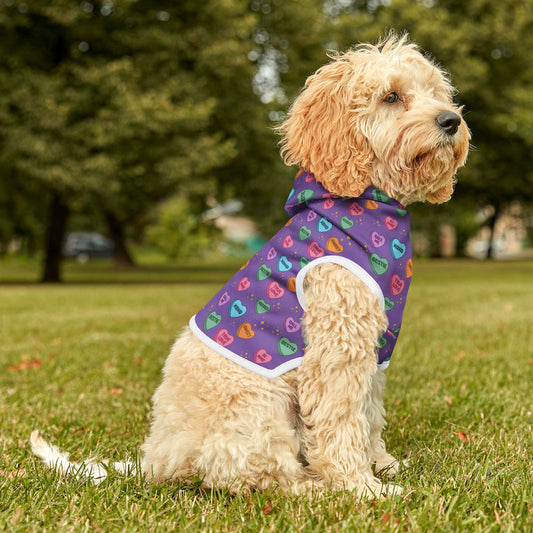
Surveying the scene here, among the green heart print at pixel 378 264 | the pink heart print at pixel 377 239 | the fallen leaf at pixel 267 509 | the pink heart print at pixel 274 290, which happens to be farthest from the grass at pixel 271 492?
the pink heart print at pixel 377 239

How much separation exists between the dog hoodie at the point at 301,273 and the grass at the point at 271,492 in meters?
0.69

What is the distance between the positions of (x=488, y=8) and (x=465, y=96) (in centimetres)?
358

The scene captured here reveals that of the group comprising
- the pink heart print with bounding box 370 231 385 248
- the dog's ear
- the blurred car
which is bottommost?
the blurred car

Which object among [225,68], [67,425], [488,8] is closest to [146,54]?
[225,68]

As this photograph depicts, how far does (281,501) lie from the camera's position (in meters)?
2.77

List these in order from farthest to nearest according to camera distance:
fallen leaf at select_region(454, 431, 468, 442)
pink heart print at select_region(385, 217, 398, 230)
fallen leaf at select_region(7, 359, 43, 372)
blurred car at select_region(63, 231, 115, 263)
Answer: blurred car at select_region(63, 231, 115, 263)
fallen leaf at select_region(7, 359, 43, 372)
fallen leaf at select_region(454, 431, 468, 442)
pink heart print at select_region(385, 217, 398, 230)

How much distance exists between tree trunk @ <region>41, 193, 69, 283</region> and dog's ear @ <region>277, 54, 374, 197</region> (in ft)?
62.2

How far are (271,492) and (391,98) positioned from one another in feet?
6.63

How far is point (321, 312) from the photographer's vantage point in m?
2.89

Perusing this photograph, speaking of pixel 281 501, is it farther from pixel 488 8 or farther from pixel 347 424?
pixel 488 8

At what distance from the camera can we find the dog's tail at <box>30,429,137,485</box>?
10.2 feet

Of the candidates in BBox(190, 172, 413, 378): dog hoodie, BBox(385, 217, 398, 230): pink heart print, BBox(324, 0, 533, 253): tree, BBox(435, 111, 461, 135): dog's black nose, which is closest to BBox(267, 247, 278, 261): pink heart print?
BBox(190, 172, 413, 378): dog hoodie

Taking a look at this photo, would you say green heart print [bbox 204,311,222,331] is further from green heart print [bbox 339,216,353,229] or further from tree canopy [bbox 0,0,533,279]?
tree canopy [bbox 0,0,533,279]

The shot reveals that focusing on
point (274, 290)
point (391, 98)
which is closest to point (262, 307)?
point (274, 290)
